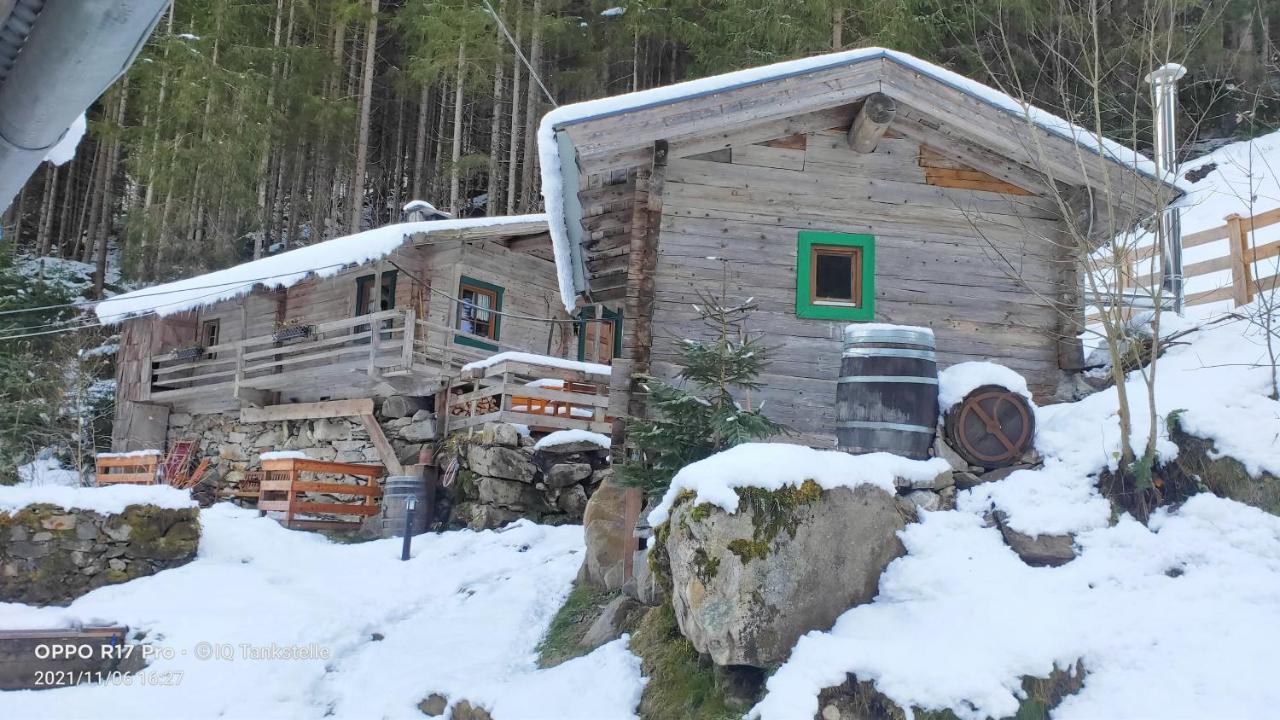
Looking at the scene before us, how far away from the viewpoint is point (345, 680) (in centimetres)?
854

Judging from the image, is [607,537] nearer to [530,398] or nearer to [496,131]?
[530,398]

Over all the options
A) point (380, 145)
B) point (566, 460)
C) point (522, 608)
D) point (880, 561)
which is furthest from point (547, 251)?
point (380, 145)

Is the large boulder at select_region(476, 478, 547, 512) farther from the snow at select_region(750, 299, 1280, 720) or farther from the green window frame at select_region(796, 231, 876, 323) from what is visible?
the snow at select_region(750, 299, 1280, 720)

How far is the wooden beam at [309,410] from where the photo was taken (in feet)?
61.4

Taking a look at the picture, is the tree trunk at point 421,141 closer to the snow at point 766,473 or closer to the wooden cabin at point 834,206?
the wooden cabin at point 834,206

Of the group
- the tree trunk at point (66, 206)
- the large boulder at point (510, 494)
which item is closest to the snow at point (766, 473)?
the large boulder at point (510, 494)

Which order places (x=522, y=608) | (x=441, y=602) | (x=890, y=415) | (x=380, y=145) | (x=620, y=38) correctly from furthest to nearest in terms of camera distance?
1. (x=380, y=145)
2. (x=620, y=38)
3. (x=441, y=602)
4. (x=522, y=608)
5. (x=890, y=415)

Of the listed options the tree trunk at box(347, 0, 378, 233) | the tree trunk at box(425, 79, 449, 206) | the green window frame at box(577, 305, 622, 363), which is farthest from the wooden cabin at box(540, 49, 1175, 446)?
the tree trunk at box(425, 79, 449, 206)

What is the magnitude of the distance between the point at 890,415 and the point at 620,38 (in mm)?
22254

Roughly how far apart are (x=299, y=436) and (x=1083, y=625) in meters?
17.1

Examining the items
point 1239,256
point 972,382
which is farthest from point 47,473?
point 1239,256

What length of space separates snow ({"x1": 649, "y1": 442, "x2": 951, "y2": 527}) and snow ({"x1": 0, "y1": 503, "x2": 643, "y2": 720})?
4.97 feet

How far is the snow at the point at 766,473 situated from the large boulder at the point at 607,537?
104 inches

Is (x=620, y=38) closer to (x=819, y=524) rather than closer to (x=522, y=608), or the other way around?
(x=522, y=608)
